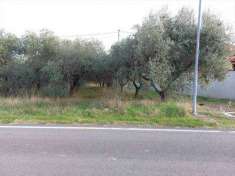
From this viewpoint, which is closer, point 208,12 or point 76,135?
point 76,135

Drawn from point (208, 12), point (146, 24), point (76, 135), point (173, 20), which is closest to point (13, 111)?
point (76, 135)

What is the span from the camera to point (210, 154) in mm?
5125

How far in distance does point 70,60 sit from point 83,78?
202cm

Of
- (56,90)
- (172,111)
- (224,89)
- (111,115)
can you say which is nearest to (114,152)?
(111,115)

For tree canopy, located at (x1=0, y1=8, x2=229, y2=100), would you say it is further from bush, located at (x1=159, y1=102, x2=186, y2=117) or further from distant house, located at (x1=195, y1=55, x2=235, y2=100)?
distant house, located at (x1=195, y1=55, x2=235, y2=100)

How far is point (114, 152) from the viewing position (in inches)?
203

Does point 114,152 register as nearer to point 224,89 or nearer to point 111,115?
point 111,115

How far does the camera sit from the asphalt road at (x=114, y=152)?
4.15m

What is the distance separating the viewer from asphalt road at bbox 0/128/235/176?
415cm

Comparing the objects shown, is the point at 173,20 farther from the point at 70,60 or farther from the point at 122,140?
the point at 122,140

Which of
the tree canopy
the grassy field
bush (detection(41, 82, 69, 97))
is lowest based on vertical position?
the grassy field

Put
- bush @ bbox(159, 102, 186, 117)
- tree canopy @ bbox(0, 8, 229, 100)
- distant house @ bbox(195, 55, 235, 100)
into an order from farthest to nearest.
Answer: distant house @ bbox(195, 55, 235, 100) < tree canopy @ bbox(0, 8, 229, 100) < bush @ bbox(159, 102, 186, 117)

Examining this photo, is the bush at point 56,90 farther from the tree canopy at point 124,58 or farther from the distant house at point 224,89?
the distant house at point 224,89

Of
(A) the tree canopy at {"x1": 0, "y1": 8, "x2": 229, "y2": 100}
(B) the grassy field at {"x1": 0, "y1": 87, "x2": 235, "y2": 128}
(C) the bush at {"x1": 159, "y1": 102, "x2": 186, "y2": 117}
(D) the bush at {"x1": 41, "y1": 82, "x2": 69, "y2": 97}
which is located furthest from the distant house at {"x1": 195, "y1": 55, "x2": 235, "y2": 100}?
(D) the bush at {"x1": 41, "y1": 82, "x2": 69, "y2": 97}
